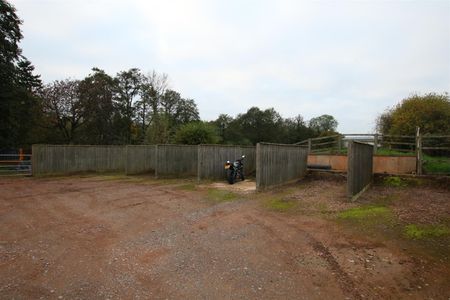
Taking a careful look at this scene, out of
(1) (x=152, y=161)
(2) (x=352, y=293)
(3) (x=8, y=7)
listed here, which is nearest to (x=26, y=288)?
(2) (x=352, y=293)

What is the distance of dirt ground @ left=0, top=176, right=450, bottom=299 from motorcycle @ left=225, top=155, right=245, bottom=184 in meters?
3.84

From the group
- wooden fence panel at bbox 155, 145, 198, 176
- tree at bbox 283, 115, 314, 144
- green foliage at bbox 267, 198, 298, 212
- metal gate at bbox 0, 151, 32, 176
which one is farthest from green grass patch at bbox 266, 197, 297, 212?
tree at bbox 283, 115, 314, 144

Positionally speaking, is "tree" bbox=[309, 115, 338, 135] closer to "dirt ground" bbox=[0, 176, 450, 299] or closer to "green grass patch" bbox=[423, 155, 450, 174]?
"green grass patch" bbox=[423, 155, 450, 174]

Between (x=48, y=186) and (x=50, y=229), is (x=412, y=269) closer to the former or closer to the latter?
(x=50, y=229)

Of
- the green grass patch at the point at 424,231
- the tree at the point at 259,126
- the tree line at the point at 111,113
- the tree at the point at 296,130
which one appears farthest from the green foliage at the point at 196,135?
the tree at the point at 296,130

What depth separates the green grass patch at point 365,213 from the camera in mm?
6492

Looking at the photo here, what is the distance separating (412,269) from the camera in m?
3.89

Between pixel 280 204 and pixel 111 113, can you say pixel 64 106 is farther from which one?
pixel 280 204

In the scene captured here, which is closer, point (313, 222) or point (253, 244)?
point (253, 244)

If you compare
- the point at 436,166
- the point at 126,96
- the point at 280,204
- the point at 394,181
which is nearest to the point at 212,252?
the point at 280,204

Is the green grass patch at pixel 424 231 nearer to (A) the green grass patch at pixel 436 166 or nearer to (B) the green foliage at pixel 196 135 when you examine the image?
(A) the green grass patch at pixel 436 166

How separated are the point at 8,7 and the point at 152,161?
13.9 meters

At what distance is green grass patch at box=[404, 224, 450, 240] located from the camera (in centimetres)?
517

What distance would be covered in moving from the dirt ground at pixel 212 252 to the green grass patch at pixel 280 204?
0.16ft
